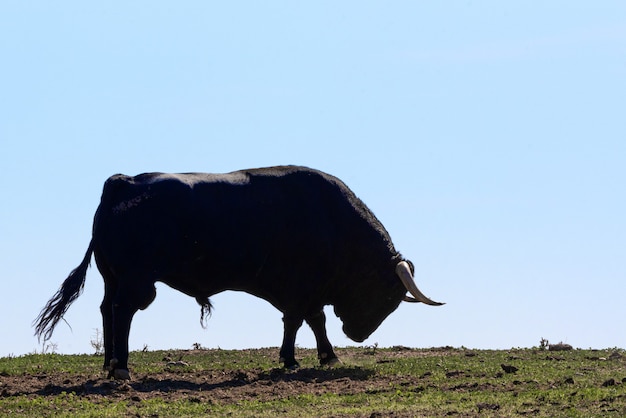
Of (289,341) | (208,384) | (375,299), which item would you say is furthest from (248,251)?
(375,299)

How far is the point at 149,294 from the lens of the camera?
1759 cm

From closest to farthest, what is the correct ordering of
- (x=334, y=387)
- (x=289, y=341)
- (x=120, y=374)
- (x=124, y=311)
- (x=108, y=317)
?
1. (x=334, y=387)
2. (x=124, y=311)
3. (x=120, y=374)
4. (x=108, y=317)
5. (x=289, y=341)

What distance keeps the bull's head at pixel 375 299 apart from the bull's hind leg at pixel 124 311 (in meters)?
3.72

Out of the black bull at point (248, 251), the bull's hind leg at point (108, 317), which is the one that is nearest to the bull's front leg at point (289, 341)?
the black bull at point (248, 251)

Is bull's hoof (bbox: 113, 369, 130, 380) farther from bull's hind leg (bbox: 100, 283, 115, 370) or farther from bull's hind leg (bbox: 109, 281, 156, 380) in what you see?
bull's hind leg (bbox: 100, 283, 115, 370)

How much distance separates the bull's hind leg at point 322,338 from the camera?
65.5ft

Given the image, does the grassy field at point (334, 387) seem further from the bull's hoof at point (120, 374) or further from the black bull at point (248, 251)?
the black bull at point (248, 251)

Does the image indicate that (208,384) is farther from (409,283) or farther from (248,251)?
(409,283)

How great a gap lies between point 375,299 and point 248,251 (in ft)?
8.34

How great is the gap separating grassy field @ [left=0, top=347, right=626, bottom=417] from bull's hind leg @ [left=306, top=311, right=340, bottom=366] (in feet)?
0.87

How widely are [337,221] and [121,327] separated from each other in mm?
3878

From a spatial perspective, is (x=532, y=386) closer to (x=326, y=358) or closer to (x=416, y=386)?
(x=416, y=386)

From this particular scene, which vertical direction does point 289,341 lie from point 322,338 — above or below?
below

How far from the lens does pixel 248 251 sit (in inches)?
731
